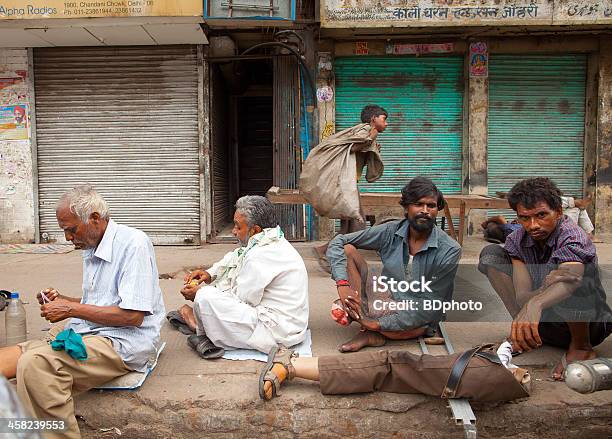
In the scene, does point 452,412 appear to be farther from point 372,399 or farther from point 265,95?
point 265,95

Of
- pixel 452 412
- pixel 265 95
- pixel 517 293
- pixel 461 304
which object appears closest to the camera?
pixel 452 412

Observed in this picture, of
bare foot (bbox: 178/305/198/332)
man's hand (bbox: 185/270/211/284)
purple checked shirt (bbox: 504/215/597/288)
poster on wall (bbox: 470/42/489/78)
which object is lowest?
bare foot (bbox: 178/305/198/332)

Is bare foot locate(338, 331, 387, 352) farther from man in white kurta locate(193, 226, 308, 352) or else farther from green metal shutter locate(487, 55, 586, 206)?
green metal shutter locate(487, 55, 586, 206)

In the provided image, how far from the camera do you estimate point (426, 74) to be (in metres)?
8.60

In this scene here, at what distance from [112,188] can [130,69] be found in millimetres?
1794

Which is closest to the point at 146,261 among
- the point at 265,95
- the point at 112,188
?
the point at 112,188

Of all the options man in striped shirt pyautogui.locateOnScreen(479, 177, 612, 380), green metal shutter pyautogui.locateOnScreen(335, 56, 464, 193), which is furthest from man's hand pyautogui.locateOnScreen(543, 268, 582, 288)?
green metal shutter pyautogui.locateOnScreen(335, 56, 464, 193)

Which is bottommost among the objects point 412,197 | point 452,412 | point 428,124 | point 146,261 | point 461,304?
point 452,412

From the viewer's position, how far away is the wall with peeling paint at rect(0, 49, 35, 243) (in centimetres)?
809

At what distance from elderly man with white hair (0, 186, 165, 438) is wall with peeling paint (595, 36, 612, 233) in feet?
25.4

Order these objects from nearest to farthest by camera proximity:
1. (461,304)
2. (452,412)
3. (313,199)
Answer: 1. (452,412)
2. (461,304)
3. (313,199)

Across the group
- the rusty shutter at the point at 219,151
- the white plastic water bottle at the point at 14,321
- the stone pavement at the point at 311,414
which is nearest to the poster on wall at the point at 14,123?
the rusty shutter at the point at 219,151

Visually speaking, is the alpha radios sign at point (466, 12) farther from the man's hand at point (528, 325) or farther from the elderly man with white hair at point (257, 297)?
the man's hand at point (528, 325)

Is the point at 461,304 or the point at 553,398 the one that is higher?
the point at 461,304
